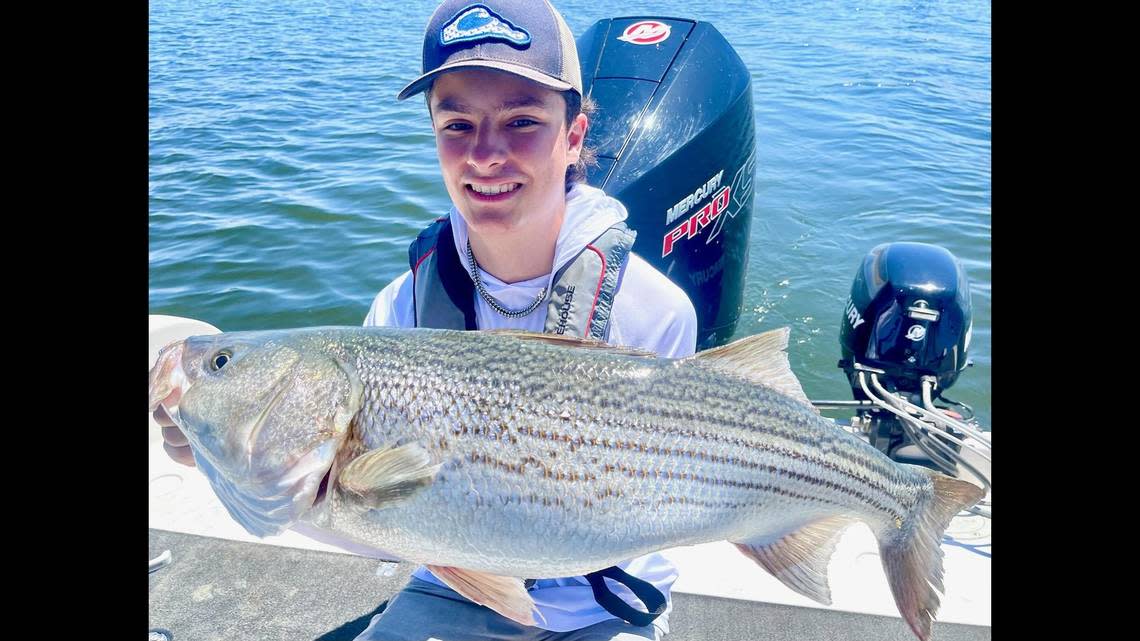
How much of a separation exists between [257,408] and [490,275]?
919mm

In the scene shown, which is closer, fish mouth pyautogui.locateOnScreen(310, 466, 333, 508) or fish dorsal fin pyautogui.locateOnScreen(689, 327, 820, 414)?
fish mouth pyautogui.locateOnScreen(310, 466, 333, 508)

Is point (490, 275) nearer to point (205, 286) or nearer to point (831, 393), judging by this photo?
point (831, 393)

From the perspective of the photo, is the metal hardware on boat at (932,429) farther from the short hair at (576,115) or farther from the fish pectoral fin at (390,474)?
the fish pectoral fin at (390,474)

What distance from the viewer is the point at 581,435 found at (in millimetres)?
1827

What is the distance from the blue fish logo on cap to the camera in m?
2.11

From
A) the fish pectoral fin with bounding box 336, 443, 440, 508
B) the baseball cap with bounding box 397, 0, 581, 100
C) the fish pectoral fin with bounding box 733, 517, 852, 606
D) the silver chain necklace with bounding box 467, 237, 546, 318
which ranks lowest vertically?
the fish pectoral fin with bounding box 733, 517, 852, 606

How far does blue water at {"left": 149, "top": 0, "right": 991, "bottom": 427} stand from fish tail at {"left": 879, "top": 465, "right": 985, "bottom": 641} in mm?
3791

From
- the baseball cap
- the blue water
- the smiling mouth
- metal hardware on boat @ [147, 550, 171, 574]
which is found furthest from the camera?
the blue water

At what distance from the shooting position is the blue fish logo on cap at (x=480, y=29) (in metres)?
2.11

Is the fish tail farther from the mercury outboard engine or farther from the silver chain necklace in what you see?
the mercury outboard engine

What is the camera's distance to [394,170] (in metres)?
10.0

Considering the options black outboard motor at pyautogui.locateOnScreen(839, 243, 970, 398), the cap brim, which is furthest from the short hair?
black outboard motor at pyautogui.locateOnScreen(839, 243, 970, 398)

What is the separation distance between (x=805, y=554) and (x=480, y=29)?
167 cm

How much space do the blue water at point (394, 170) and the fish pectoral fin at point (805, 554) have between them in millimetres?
3963
